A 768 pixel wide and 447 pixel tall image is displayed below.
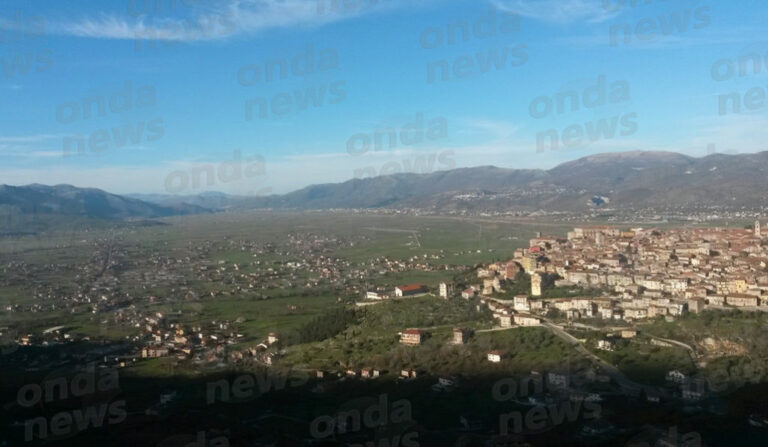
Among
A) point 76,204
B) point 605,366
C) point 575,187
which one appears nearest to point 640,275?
point 605,366

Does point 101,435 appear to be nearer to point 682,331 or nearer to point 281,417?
point 281,417

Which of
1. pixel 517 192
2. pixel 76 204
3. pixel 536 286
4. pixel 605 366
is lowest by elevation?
pixel 605 366

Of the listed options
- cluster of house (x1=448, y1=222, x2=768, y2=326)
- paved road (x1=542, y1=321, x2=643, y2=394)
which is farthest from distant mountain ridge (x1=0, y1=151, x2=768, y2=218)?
paved road (x1=542, y1=321, x2=643, y2=394)

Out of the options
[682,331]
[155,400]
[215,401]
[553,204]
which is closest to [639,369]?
[682,331]

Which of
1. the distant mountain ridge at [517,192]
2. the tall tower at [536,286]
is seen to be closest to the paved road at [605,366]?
the tall tower at [536,286]

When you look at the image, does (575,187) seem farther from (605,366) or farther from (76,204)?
(605,366)

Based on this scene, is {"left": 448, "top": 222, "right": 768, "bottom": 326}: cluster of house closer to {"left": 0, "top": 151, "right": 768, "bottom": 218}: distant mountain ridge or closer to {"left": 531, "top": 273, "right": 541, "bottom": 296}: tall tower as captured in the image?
{"left": 531, "top": 273, "right": 541, "bottom": 296}: tall tower

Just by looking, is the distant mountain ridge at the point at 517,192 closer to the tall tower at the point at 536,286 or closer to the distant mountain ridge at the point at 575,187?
the distant mountain ridge at the point at 575,187

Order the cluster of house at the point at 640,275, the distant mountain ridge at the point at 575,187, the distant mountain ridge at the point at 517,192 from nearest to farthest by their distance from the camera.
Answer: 1. the cluster of house at the point at 640,275
2. the distant mountain ridge at the point at 575,187
3. the distant mountain ridge at the point at 517,192
